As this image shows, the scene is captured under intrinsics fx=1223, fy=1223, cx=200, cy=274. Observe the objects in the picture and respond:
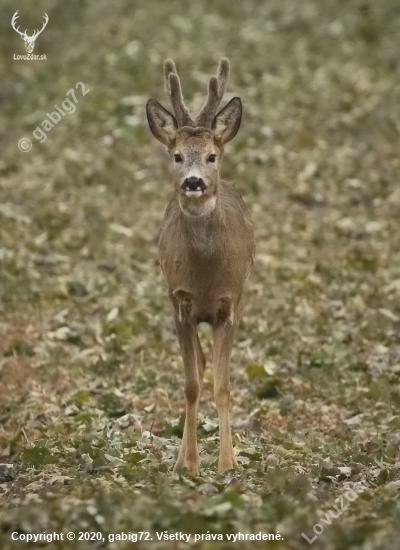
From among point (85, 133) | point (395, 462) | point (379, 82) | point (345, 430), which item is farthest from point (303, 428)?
point (379, 82)

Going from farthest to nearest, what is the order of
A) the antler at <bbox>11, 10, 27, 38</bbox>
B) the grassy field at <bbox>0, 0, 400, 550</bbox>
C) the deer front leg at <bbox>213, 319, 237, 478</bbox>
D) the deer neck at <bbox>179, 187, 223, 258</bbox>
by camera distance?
the antler at <bbox>11, 10, 27, 38</bbox>, the deer front leg at <bbox>213, 319, 237, 478</bbox>, the deer neck at <bbox>179, 187, 223, 258</bbox>, the grassy field at <bbox>0, 0, 400, 550</bbox>

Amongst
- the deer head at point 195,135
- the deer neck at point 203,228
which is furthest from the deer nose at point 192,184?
the deer neck at point 203,228

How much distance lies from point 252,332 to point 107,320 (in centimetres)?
142

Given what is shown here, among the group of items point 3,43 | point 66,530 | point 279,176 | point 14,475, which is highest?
point 3,43

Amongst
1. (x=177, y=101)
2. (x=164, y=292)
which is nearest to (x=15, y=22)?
(x=164, y=292)

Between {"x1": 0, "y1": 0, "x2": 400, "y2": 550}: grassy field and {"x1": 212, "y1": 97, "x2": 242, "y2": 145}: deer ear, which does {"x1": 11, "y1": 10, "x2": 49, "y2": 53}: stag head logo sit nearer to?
{"x1": 0, "y1": 0, "x2": 400, "y2": 550}: grassy field

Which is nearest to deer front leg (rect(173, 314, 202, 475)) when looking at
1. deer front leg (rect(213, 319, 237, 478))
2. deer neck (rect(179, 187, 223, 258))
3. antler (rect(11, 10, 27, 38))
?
deer front leg (rect(213, 319, 237, 478))

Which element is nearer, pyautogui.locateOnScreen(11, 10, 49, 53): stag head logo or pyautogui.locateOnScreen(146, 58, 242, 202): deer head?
pyautogui.locateOnScreen(146, 58, 242, 202): deer head

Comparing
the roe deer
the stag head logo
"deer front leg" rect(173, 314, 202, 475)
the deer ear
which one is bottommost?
"deer front leg" rect(173, 314, 202, 475)

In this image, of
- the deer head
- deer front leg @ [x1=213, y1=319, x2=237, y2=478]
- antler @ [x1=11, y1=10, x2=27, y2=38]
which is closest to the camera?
the deer head

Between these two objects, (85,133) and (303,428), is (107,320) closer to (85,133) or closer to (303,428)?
(303,428)

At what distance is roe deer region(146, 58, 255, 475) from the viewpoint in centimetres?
779

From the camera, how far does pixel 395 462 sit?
782cm

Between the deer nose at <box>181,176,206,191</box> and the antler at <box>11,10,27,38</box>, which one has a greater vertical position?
the antler at <box>11,10,27,38</box>
